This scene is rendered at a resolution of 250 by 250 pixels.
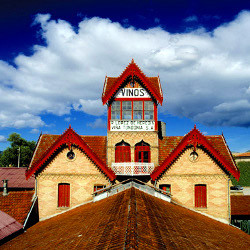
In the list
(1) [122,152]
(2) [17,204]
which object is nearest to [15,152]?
(2) [17,204]

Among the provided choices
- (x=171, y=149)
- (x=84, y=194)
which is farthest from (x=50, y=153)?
(x=171, y=149)

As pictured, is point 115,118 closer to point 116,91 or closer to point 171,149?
point 116,91

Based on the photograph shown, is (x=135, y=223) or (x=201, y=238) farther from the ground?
(x=135, y=223)

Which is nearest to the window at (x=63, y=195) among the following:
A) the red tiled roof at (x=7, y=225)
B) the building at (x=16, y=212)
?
the building at (x=16, y=212)

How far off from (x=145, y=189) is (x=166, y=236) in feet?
31.7

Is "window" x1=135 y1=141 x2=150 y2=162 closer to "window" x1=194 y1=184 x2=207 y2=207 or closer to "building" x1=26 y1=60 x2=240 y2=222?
"building" x1=26 y1=60 x2=240 y2=222

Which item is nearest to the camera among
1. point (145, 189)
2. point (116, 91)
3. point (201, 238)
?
point (201, 238)

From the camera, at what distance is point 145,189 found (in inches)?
808

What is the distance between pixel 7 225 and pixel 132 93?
14913mm

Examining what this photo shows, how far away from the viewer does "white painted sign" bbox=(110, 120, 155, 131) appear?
24.1 meters

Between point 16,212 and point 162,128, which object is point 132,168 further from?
point 16,212

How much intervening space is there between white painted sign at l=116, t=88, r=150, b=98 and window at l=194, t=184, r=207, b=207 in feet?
31.6


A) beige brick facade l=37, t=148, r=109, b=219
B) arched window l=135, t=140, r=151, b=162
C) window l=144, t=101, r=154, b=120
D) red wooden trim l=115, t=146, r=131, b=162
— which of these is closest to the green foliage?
arched window l=135, t=140, r=151, b=162

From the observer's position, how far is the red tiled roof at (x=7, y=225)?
16.6 meters
